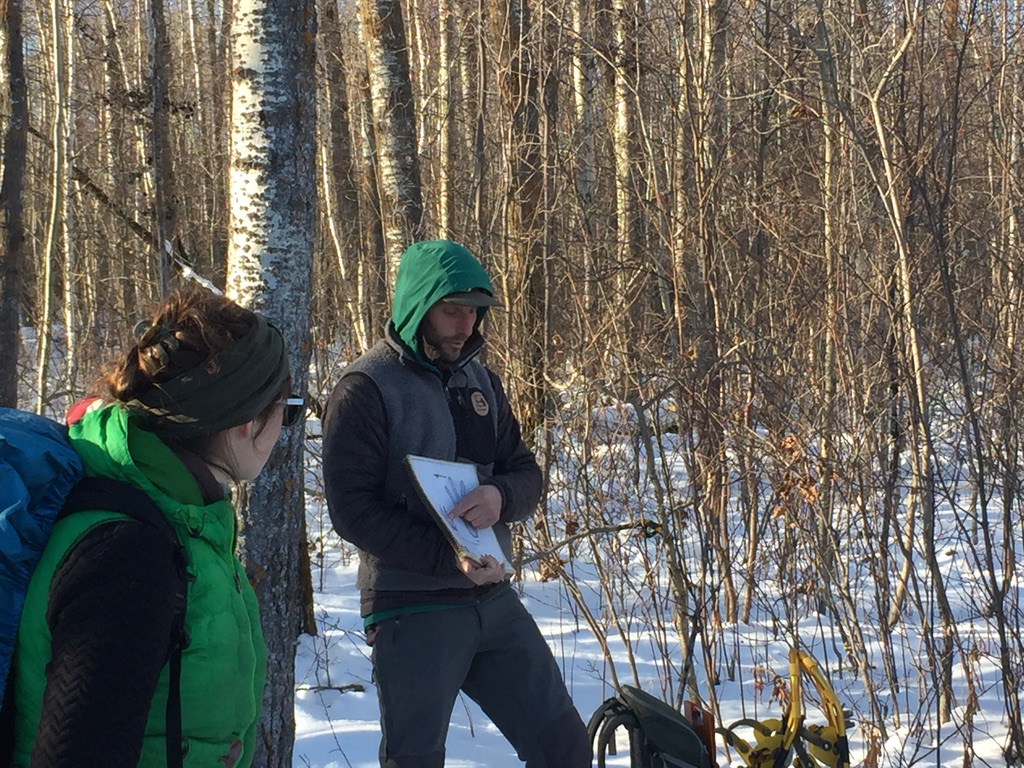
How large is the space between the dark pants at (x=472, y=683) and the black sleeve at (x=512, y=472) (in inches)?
9.6

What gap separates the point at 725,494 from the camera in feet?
13.2

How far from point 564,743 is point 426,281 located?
4.19ft

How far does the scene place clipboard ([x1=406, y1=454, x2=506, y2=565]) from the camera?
2371 millimetres

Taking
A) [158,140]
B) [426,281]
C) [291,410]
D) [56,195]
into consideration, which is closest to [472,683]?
[426,281]

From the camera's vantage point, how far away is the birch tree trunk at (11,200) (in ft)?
16.8

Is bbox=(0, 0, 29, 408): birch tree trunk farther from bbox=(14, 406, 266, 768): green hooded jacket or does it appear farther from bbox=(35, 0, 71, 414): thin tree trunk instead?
bbox=(14, 406, 266, 768): green hooded jacket

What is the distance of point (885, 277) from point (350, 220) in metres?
8.66

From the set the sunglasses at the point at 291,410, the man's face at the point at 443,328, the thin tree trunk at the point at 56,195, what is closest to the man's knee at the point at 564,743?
the man's face at the point at 443,328

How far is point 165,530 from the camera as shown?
3.94ft

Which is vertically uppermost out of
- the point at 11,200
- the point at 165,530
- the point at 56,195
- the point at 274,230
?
the point at 56,195

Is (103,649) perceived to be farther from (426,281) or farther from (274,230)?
(274,230)

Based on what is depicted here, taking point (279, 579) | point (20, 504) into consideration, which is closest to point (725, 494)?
point (279, 579)

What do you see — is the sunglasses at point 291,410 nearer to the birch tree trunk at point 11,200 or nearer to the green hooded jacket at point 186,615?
the green hooded jacket at point 186,615

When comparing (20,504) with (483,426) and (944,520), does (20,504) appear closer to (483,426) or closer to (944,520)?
(483,426)
